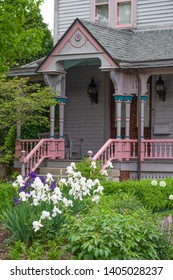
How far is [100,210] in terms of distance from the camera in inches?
353

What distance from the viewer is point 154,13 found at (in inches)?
840

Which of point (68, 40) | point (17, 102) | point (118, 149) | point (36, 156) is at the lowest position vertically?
point (36, 156)

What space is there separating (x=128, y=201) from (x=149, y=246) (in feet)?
10.4

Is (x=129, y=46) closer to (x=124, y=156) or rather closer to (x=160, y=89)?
(x=160, y=89)

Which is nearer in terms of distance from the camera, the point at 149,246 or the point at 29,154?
the point at 149,246

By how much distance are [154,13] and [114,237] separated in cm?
1479

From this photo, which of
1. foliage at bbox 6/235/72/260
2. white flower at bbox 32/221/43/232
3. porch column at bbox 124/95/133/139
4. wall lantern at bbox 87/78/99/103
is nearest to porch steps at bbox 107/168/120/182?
porch column at bbox 124/95/133/139

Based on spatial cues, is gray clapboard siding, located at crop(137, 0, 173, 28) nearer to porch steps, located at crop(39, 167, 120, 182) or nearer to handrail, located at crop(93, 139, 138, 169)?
handrail, located at crop(93, 139, 138, 169)

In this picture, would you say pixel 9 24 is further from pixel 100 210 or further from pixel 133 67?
pixel 100 210

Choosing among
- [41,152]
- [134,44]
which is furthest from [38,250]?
[134,44]

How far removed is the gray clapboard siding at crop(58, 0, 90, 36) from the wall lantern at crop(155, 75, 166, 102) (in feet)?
13.8

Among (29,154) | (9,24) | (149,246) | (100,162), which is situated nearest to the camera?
(149,246)
